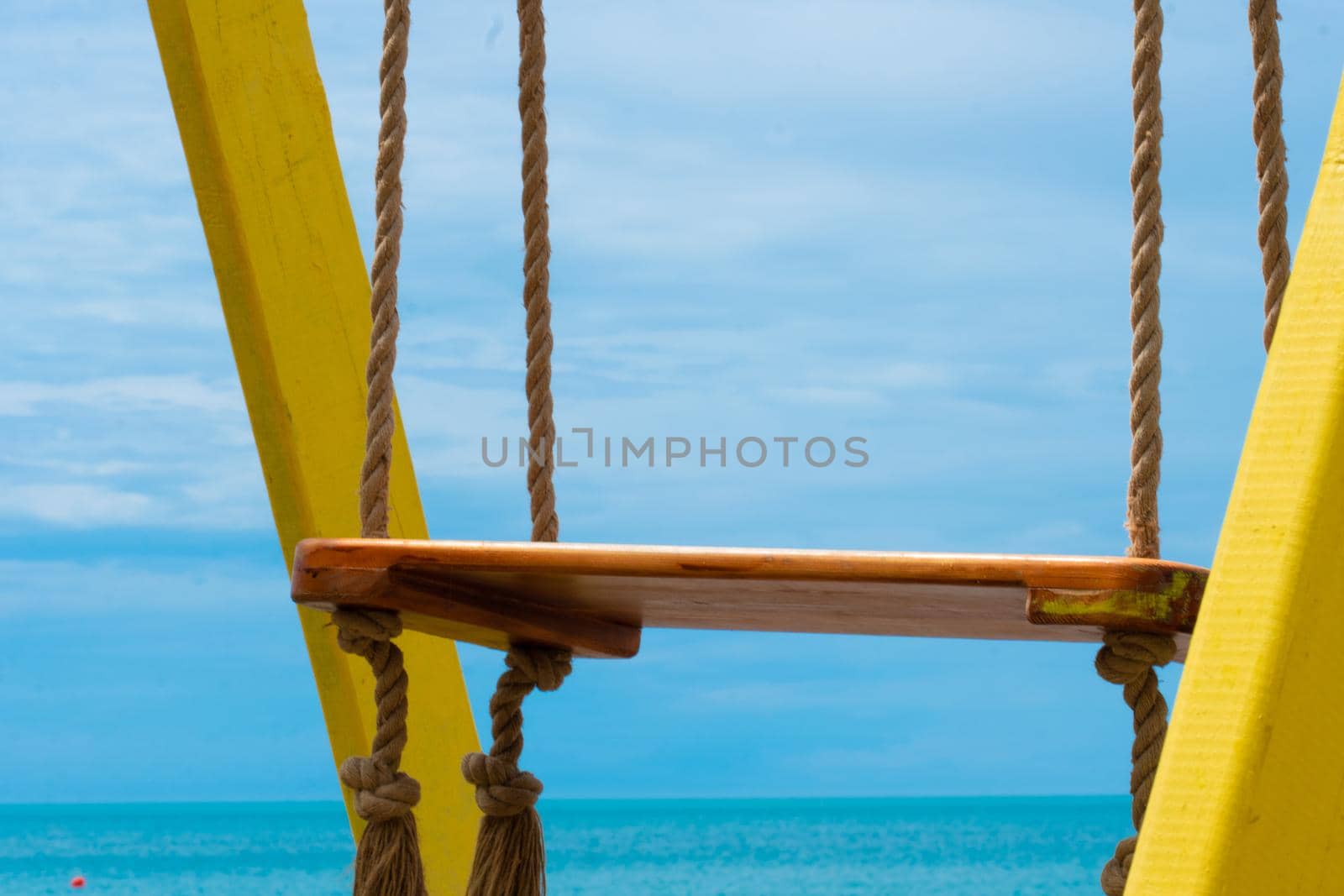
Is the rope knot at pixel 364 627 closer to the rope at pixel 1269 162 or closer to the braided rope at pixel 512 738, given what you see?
the braided rope at pixel 512 738

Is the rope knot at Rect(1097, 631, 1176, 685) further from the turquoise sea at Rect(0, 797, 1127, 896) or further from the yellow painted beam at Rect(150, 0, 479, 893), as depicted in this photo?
the turquoise sea at Rect(0, 797, 1127, 896)

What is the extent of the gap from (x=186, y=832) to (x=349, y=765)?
193ft

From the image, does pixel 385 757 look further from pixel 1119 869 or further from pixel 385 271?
pixel 1119 869

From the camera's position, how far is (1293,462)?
0.79 m

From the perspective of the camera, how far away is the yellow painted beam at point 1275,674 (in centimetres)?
75

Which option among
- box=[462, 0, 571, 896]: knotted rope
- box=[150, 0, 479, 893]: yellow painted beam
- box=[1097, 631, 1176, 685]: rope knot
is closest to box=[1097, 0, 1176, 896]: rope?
box=[1097, 631, 1176, 685]: rope knot

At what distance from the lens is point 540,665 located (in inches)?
65.3

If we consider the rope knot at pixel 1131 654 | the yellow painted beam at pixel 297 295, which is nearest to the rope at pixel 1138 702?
the rope knot at pixel 1131 654

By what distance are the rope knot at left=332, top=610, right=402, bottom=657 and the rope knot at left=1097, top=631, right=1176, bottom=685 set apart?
Result: 637 millimetres

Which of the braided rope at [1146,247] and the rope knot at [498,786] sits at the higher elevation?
the braided rope at [1146,247]

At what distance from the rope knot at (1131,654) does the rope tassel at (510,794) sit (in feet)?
2.19

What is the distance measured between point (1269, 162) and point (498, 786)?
990mm

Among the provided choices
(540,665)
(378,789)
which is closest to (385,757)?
(378,789)

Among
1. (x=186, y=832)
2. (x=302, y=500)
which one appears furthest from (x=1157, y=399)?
(x=186, y=832)
